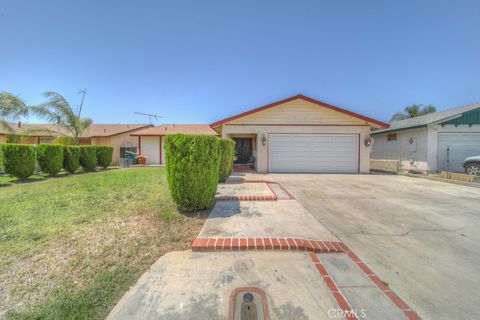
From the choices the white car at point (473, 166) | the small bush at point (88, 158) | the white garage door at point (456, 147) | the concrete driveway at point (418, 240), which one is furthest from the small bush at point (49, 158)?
the white garage door at point (456, 147)

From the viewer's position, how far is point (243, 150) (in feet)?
56.4

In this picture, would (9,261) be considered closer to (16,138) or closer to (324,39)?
(324,39)

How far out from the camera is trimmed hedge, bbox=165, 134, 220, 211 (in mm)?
4109

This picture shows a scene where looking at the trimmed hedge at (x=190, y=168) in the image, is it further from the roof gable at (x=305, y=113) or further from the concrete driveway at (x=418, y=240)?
the roof gable at (x=305, y=113)

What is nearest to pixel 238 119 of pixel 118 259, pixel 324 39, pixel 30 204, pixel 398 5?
pixel 324 39

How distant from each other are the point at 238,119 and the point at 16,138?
49.6ft

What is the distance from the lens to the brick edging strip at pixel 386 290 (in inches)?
70.4

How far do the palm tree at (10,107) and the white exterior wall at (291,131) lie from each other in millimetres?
12342

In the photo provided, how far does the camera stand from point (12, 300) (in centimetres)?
198

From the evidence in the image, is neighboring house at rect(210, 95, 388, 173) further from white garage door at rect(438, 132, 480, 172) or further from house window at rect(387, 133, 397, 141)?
house window at rect(387, 133, 397, 141)

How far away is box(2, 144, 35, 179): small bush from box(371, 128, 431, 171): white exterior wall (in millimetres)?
21059

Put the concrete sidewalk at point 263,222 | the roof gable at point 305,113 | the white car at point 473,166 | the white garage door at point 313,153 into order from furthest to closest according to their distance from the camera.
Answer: the white garage door at point 313,153 → the roof gable at point 305,113 → the white car at point 473,166 → the concrete sidewalk at point 263,222

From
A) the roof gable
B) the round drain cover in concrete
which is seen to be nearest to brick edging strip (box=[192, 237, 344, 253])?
the round drain cover in concrete

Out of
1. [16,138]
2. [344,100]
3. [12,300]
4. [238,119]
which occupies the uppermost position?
[344,100]
